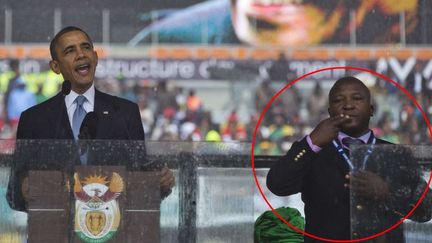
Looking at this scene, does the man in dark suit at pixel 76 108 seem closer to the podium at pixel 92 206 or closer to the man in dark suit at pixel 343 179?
the podium at pixel 92 206

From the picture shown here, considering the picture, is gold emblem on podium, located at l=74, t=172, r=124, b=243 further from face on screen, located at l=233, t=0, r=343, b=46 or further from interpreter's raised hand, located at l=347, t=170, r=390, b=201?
face on screen, located at l=233, t=0, r=343, b=46

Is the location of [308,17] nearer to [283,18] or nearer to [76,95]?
[283,18]

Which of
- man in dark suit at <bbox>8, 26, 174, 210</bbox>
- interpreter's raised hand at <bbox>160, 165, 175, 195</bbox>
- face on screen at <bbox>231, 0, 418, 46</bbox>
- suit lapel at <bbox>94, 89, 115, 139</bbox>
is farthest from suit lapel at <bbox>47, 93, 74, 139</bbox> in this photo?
face on screen at <bbox>231, 0, 418, 46</bbox>

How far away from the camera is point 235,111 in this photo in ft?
39.6

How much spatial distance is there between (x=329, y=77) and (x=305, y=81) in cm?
36

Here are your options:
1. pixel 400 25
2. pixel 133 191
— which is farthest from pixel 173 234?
pixel 400 25

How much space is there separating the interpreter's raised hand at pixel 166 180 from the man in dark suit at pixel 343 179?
12.2 inches

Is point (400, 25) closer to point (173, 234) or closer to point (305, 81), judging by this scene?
point (173, 234)

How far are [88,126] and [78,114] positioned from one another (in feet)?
0.69

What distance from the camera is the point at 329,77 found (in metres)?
12.4

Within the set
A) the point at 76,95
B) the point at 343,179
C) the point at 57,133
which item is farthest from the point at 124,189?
the point at 343,179

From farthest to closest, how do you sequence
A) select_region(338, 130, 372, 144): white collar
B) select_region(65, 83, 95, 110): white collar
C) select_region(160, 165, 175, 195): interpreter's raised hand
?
select_region(65, 83, 95, 110): white collar
select_region(338, 130, 372, 144): white collar
select_region(160, 165, 175, 195): interpreter's raised hand

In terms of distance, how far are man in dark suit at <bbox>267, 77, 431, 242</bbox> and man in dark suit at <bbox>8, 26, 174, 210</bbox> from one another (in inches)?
23.4

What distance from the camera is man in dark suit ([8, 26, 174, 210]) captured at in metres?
3.74
